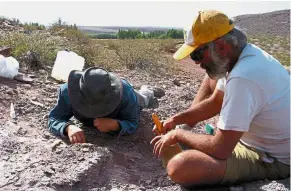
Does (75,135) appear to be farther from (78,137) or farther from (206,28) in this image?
(206,28)

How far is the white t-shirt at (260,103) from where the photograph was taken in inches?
92.2

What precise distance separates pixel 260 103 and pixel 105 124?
1.25 m

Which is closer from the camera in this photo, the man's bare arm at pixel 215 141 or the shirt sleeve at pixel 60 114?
the man's bare arm at pixel 215 141

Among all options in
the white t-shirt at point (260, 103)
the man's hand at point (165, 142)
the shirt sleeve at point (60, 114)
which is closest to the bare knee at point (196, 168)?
the man's hand at point (165, 142)

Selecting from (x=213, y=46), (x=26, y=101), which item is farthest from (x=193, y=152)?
(x=26, y=101)

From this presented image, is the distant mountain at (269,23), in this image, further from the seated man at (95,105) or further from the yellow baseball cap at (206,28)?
the yellow baseball cap at (206,28)

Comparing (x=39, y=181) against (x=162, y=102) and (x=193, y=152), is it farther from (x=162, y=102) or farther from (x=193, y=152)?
(x=162, y=102)

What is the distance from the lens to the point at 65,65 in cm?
527

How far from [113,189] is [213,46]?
1.09 metres

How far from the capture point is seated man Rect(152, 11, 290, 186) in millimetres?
2365

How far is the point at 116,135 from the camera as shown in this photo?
3.54m

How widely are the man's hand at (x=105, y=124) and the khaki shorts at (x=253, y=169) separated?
95 centimetres

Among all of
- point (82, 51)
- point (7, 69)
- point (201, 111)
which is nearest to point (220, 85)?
point (201, 111)

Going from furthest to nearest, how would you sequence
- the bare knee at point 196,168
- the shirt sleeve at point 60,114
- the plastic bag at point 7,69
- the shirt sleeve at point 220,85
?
the plastic bag at point 7,69 < the shirt sleeve at point 60,114 < the shirt sleeve at point 220,85 < the bare knee at point 196,168
